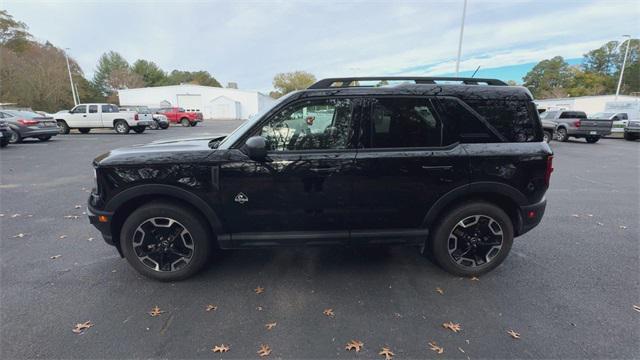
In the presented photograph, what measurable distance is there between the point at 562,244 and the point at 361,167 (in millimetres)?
3124

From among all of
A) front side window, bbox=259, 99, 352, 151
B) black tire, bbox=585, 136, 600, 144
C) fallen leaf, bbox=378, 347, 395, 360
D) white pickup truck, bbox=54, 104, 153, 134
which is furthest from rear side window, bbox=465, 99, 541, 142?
white pickup truck, bbox=54, 104, 153, 134

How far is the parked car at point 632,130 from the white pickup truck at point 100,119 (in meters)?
28.1

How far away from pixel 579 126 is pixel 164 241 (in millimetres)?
19569

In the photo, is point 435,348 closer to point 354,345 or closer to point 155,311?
point 354,345

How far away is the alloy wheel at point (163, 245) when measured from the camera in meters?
3.09

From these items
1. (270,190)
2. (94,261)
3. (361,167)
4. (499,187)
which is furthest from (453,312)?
(94,261)

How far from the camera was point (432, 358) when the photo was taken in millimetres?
2217

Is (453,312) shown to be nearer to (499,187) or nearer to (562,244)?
(499,187)

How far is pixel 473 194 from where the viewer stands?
124 inches

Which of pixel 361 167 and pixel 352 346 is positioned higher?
pixel 361 167

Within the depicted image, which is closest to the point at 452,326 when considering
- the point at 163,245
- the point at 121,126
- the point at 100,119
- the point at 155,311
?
the point at 155,311

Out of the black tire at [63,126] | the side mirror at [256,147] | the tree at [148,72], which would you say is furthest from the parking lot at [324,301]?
the tree at [148,72]

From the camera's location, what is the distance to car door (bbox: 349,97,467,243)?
2951 mm

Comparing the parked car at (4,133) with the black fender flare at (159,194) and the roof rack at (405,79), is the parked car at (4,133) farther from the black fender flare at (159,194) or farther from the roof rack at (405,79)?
the roof rack at (405,79)
